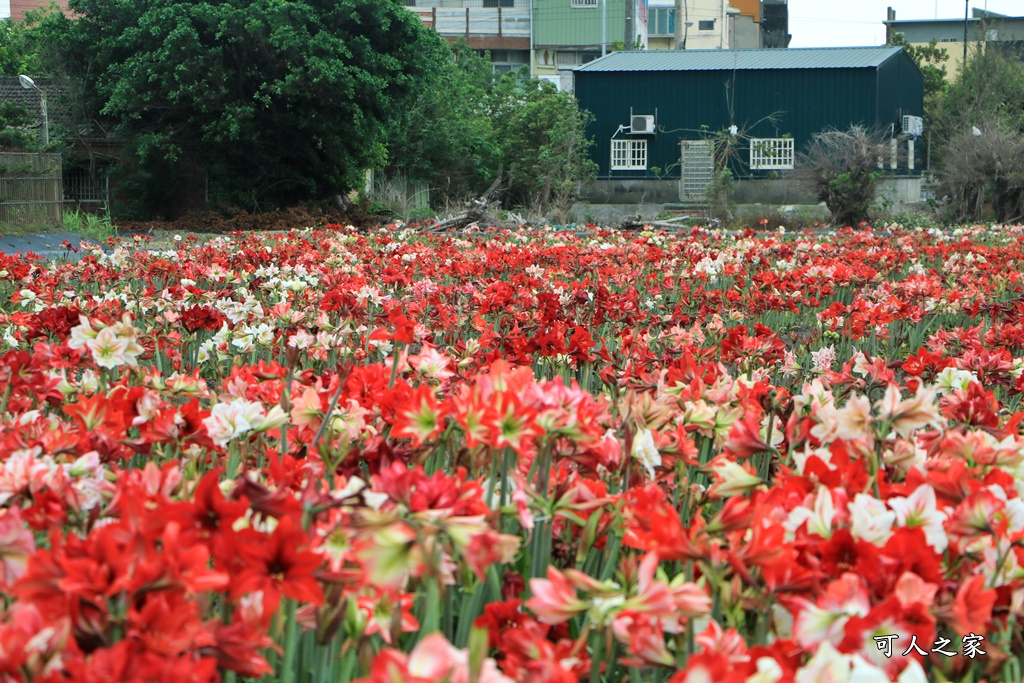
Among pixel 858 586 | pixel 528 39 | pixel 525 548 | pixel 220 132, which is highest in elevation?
pixel 528 39

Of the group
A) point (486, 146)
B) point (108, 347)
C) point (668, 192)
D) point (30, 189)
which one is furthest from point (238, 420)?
point (668, 192)

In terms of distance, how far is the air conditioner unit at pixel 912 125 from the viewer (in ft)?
149

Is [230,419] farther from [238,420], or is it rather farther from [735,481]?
[735,481]

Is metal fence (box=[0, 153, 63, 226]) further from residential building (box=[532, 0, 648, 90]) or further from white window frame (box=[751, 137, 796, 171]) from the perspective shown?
residential building (box=[532, 0, 648, 90])

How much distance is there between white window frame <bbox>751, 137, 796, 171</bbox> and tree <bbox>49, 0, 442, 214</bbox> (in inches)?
540

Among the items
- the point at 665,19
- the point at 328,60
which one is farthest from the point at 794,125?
the point at 665,19

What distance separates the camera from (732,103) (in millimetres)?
41969

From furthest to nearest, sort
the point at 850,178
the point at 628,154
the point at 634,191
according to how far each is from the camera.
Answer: the point at 628,154
the point at 634,191
the point at 850,178

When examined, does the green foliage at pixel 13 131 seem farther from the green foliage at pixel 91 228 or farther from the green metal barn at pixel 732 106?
the green metal barn at pixel 732 106

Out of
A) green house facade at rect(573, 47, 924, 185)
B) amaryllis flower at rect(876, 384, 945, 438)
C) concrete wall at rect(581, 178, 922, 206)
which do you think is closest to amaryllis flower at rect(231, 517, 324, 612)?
amaryllis flower at rect(876, 384, 945, 438)

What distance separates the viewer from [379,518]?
1.36 m

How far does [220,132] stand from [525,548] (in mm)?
30842

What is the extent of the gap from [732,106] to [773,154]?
2.13m

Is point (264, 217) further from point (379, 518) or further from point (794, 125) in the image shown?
point (379, 518)
